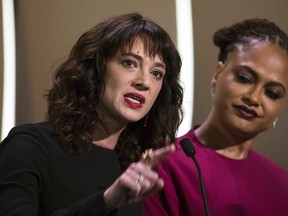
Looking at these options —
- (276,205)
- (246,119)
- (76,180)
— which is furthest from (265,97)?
(76,180)

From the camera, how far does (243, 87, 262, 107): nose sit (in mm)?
1082

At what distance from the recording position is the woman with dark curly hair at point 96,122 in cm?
86

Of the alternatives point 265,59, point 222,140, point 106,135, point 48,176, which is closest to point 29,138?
point 48,176

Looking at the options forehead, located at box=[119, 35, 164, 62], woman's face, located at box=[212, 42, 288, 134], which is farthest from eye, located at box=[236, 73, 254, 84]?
forehead, located at box=[119, 35, 164, 62]

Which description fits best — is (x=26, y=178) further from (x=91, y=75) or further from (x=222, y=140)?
(x=222, y=140)

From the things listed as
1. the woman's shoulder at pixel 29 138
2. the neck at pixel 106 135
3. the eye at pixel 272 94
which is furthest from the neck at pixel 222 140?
the woman's shoulder at pixel 29 138

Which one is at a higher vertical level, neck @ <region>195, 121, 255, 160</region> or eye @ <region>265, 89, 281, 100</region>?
eye @ <region>265, 89, 281, 100</region>

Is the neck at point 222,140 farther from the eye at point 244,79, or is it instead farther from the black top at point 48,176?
the black top at point 48,176

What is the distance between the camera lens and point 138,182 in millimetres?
667

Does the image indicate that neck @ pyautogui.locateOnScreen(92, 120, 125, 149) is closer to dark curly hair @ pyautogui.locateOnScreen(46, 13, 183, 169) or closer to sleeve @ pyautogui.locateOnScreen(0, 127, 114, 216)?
dark curly hair @ pyautogui.locateOnScreen(46, 13, 183, 169)

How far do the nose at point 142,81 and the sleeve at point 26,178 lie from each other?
0.77 feet

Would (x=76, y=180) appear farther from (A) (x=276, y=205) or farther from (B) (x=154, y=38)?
(A) (x=276, y=205)

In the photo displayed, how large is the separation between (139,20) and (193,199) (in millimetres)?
439

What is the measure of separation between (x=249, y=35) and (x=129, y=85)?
1.27 feet
